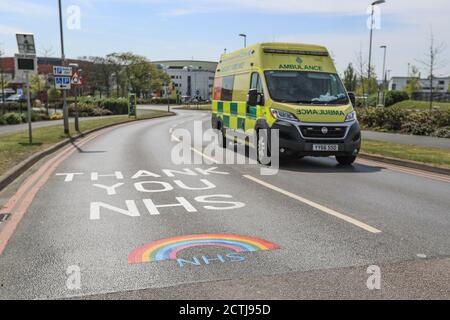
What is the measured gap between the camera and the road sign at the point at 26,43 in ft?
48.6

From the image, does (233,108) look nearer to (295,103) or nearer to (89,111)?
(295,103)

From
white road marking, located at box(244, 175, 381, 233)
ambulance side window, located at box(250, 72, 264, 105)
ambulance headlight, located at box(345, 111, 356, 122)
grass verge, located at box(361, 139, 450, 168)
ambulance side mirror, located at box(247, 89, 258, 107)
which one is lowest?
white road marking, located at box(244, 175, 381, 233)

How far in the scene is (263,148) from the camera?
11617 mm

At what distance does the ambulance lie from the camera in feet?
35.9

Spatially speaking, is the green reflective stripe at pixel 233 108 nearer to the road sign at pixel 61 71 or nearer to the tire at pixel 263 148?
the tire at pixel 263 148

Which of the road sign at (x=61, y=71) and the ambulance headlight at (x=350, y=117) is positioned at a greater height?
the road sign at (x=61, y=71)

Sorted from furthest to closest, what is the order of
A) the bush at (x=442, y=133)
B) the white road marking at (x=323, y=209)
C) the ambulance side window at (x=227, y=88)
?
1. the bush at (x=442, y=133)
2. the ambulance side window at (x=227, y=88)
3. the white road marking at (x=323, y=209)

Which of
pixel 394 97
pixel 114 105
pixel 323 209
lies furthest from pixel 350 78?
pixel 323 209

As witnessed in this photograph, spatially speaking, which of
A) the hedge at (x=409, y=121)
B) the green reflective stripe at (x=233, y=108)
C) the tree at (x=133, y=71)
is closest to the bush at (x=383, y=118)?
the hedge at (x=409, y=121)

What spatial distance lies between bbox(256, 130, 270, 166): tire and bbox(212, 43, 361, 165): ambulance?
0.02 metres

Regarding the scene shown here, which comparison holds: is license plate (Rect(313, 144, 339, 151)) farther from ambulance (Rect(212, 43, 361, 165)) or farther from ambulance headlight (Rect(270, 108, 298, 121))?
ambulance headlight (Rect(270, 108, 298, 121))

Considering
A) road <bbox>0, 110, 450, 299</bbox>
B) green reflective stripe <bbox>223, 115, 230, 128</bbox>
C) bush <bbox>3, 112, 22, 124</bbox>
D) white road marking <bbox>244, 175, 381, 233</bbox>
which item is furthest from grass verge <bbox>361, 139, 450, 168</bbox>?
bush <bbox>3, 112, 22, 124</bbox>

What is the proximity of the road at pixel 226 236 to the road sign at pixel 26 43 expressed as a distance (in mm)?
6654

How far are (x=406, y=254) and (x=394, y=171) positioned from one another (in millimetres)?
6527
